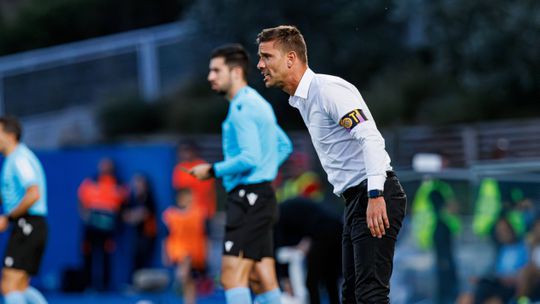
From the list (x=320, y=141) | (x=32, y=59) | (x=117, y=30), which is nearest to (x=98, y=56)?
(x=32, y=59)

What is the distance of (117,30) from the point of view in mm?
27328

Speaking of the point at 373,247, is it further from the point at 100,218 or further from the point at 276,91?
the point at 276,91

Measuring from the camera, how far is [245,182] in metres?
8.21

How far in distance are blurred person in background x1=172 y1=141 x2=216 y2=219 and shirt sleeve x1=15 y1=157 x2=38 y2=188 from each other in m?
6.07

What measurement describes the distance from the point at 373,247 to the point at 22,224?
468 centimetres

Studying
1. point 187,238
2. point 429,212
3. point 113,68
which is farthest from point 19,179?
point 113,68

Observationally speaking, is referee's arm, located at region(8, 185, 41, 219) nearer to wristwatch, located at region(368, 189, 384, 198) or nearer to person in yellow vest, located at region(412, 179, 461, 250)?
person in yellow vest, located at region(412, 179, 461, 250)

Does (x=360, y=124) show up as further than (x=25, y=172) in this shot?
No

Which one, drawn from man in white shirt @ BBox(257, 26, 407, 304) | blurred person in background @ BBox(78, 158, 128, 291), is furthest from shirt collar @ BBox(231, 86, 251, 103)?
blurred person in background @ BBox(78, 158, 128, 291)

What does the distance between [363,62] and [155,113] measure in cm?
492

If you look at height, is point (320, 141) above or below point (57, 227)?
above

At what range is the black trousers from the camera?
6203 millimetres

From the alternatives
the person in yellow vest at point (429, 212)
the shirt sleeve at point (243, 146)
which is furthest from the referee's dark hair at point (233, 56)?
the person in yellow vest at point (429, 212)

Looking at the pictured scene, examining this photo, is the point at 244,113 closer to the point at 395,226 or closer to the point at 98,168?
the point at 395,226
